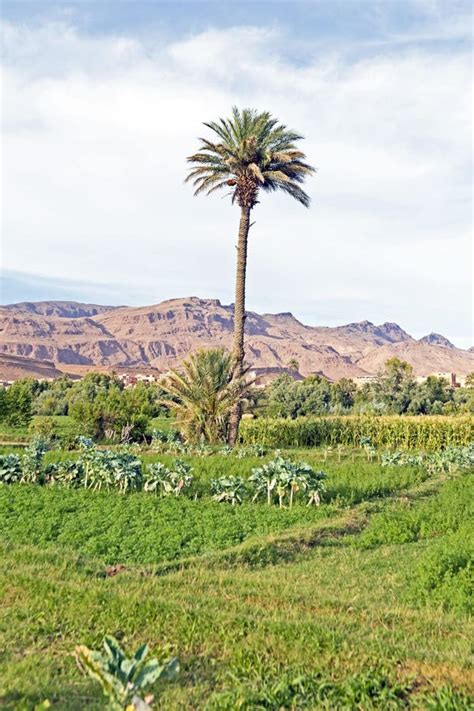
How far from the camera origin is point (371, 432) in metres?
25.8

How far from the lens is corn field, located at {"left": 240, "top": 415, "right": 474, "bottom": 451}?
25.3 metres

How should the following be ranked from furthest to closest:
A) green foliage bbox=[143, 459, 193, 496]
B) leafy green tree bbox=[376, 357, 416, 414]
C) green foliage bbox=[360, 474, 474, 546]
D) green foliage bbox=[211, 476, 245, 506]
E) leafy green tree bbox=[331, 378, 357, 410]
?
leafy green tree bbox=[331, 378, 357, 410] → leafy green tree bbox=[376, 357, 416, 414] → green foliage bbox=[143, 459, 193, 496] → green foliage bbox=[211, 476, 245, 506] → green foliage bbox=[360, 474, 474, 546]

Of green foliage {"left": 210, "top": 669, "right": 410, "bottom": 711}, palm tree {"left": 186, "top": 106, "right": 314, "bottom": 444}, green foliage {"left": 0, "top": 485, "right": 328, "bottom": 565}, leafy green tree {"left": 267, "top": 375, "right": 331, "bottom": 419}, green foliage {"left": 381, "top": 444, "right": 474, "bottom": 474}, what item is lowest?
green foliage {"left": 0, "top": 485, "right": 328, "bottom": 565}

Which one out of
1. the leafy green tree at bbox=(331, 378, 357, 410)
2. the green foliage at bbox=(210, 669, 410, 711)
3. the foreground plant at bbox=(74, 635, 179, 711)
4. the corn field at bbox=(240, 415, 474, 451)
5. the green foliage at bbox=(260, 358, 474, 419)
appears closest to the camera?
the foreground plant at bbox=(74, 635, 179, 711)

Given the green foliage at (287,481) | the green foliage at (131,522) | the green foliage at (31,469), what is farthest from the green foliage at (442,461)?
the green foliage at (31,469)

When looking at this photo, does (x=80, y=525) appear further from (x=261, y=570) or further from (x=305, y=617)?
(x=305, y=617)

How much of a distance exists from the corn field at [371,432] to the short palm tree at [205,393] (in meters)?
3.18

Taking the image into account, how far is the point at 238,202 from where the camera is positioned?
25.5 m

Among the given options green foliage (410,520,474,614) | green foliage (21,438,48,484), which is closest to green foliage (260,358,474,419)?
green foliage (21,438,48,484)

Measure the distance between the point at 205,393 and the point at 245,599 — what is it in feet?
53.3

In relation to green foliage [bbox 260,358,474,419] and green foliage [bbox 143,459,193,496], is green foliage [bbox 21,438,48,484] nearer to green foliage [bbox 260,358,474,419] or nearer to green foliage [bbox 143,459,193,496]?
green foliage [bbox 143,459,193,496]

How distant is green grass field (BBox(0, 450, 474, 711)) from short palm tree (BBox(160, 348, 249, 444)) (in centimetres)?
1075

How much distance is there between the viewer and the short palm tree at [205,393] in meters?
22.4

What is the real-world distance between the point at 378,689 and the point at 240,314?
21.2 m
